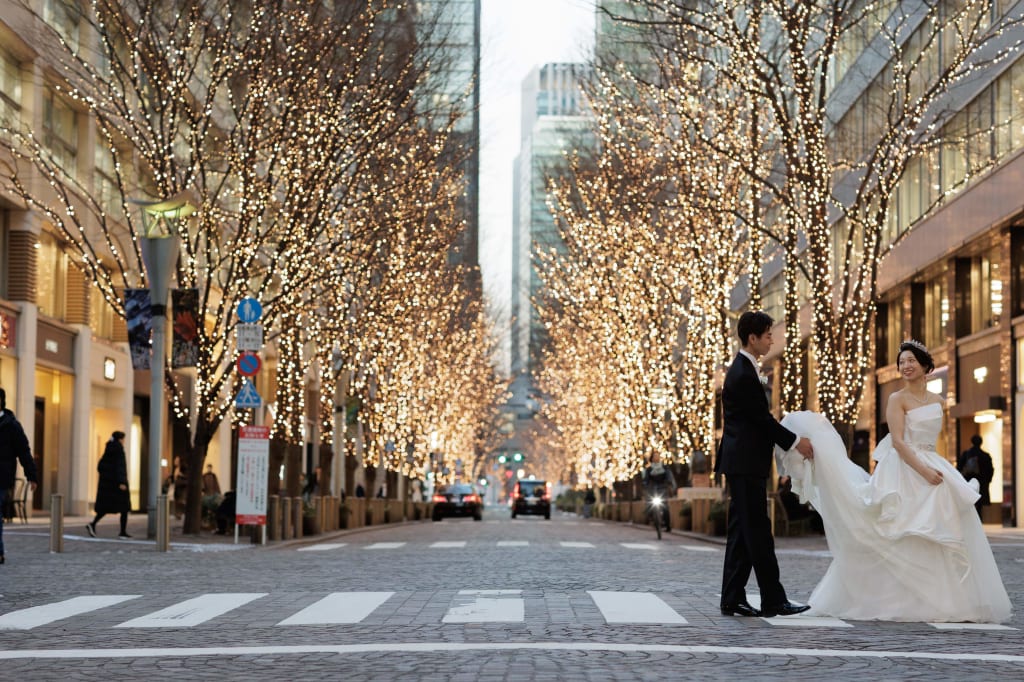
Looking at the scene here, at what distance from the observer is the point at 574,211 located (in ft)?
139

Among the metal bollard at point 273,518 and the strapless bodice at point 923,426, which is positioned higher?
the strapless bodice at point 923,426

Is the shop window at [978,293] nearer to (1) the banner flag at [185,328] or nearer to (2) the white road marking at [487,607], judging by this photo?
(1) the banner flag at [185,328]

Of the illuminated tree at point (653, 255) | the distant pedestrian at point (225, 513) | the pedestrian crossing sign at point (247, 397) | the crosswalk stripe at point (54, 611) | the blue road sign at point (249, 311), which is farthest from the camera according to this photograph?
the illuminated tree at point (653, 255)

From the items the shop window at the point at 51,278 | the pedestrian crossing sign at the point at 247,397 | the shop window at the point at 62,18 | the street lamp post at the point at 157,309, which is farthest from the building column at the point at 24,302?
the street lamp post at the point at 157,309

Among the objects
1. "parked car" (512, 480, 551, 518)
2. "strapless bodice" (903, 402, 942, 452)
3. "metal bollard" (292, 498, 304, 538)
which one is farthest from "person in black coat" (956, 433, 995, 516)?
"parked car" (512, 480, 551, 518)

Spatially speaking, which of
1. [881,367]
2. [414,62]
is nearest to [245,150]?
[414,62]

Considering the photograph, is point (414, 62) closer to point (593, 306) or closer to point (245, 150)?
point (245, 150)

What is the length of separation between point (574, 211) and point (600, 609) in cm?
3101

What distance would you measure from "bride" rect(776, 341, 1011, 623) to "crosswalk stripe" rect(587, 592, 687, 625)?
1.07 meters

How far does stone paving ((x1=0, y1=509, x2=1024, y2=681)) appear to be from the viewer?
8.00 meters

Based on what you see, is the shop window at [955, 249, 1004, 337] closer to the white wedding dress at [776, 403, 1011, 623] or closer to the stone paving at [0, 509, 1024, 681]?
the stone paving at [0, 509, 1024, 681]

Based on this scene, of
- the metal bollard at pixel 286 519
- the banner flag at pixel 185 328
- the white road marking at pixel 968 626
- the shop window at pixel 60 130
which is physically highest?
the shop window at pixel 60 130

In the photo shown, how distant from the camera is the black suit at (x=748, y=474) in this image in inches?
422

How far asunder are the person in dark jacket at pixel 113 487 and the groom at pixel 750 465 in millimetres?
17586
